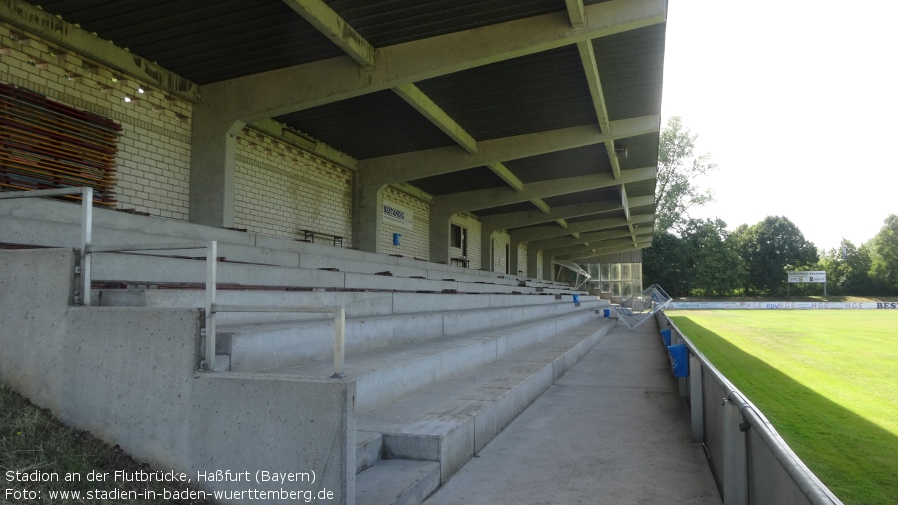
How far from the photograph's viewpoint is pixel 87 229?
12.7ft

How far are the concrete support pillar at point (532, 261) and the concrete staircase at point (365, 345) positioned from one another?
2727 centimetres

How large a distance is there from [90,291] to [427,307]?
18.9ft

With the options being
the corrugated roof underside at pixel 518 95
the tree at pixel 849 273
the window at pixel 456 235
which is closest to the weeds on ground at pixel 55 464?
the corrugated roof underside at pixel 518 95

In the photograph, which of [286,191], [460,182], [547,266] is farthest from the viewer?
[547,266]

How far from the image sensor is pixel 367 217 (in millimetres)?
15164

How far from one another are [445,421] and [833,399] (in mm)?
7457

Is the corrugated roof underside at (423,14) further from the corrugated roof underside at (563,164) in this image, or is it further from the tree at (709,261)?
the tree at (709,261)

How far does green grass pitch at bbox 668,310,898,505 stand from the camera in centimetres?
552

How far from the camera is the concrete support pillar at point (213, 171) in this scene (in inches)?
387

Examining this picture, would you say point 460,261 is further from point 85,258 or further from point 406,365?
point 85,258

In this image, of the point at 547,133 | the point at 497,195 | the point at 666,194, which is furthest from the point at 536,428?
the point at 666,194

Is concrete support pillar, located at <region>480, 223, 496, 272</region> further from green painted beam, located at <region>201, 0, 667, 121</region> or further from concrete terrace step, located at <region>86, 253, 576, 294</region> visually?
green painted beam, located at <region>201, 0, 667, 121</region>

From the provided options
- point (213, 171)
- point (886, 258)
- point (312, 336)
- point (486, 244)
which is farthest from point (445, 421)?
point (886, 258)

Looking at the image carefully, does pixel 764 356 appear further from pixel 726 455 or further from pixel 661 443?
pixel 726 455
